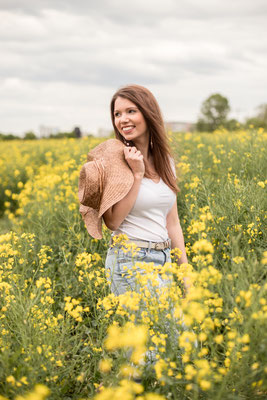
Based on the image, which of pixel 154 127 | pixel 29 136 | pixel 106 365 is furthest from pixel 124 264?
pixel 29 136

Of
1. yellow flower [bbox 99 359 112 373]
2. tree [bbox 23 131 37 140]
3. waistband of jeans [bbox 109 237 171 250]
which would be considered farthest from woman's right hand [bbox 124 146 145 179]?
tree [bbox 23 131 37 140]

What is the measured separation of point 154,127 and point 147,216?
2.17ft

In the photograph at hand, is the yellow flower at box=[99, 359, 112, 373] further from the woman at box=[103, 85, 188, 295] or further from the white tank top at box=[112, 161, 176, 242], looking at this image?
the white tank top at box=[112, 161, 176, 242]

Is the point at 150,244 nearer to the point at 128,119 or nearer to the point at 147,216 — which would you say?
the point at 147,216

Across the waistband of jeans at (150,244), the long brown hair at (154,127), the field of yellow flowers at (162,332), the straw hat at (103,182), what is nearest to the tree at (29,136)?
the field of yellow flowers at (162,332)

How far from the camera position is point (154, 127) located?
2691 millimetres

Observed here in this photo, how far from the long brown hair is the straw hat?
28cm

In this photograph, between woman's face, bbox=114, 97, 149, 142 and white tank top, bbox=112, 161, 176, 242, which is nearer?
white tank top, bbox=112, 161, 176, 242

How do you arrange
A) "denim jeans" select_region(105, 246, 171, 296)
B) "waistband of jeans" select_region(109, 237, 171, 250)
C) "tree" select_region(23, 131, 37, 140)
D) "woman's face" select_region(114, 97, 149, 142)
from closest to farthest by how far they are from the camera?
"denim jeans" select_region(105, 246, 171, 296), "waistband of jeans" select_region(109, 237, 171, 250), "woman's face" select_region(114, 97, 149, 142), "tree" select_region(23, 131, 37, 140)

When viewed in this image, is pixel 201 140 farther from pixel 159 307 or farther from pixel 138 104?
pixel 159 307

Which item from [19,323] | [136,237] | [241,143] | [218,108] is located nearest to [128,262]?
[136,237]

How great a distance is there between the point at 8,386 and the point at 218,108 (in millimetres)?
39742

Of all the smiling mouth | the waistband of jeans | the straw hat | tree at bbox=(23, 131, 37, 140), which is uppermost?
the smiling mouth

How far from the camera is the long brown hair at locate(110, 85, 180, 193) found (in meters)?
2.59
